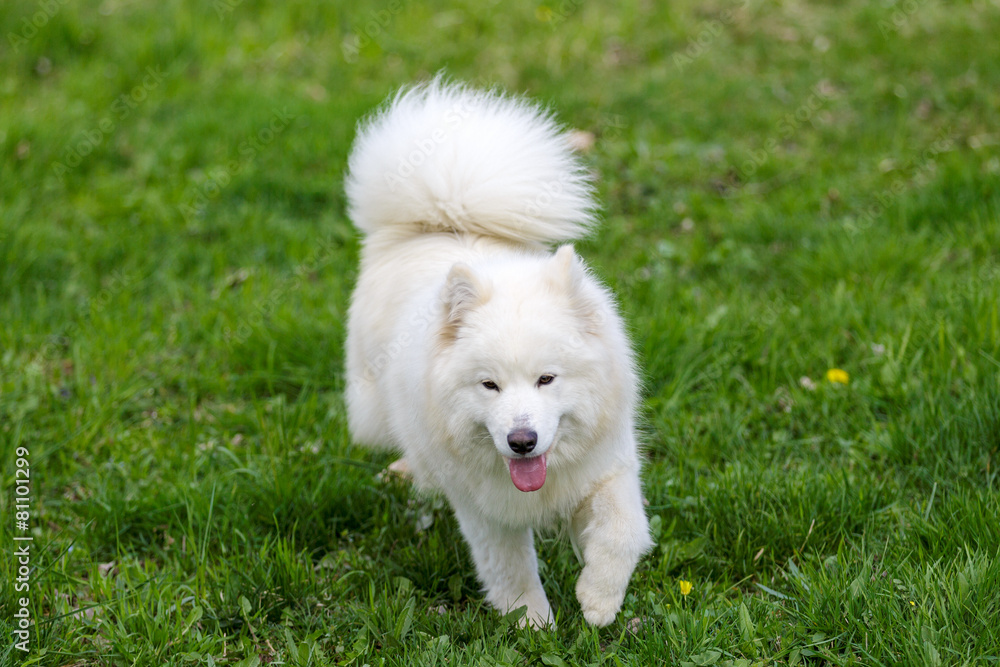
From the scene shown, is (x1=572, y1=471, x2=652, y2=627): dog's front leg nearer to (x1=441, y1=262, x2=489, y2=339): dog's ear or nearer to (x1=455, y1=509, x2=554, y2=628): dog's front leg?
(x1=455, y1=509, x2=554, y2=628): dog's front leg

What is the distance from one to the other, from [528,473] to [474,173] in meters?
1.30

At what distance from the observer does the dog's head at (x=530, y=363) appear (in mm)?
2303

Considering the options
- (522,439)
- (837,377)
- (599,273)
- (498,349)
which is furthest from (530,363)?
(599,273)

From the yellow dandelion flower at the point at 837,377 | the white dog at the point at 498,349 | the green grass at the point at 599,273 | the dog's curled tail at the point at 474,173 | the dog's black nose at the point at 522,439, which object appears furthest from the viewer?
the yellow dandelion flower at the point at 837,377

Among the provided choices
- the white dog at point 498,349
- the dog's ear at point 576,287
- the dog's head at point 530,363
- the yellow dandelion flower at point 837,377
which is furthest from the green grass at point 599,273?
the dog's ear at point 576,287

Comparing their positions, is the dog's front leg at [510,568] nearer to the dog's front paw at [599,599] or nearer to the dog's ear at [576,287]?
the dog's front paw at [599,599]

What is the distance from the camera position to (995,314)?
3.52 m

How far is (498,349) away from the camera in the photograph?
2.32 metres

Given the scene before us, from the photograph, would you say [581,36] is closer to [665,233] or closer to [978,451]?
[665,233]

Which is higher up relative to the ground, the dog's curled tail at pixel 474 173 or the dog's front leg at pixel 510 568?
the dog's curled tail at pixel 474 173

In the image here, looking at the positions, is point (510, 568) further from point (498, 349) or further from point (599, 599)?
point (498, 349)

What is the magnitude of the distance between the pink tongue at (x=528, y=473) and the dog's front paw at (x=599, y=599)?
12.9 inches

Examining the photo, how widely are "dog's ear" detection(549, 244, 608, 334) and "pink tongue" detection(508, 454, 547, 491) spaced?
40 centimetres

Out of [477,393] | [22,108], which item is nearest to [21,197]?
[22,108]
